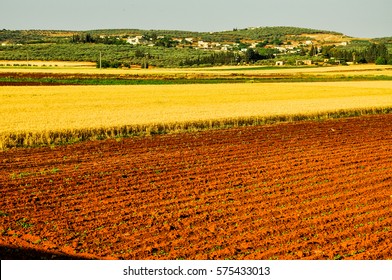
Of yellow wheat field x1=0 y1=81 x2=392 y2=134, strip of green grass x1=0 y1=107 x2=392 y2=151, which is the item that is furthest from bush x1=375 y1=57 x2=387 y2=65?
strip of green grass x1=0 y1=107 x2=392 y2=151

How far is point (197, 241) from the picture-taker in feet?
33.4

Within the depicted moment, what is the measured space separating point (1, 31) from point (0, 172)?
191m

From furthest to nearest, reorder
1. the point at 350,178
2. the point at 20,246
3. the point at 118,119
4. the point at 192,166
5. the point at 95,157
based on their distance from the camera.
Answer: the point at 118,119 < the point at 95,157 < the point at 192,166 < the point at 350,178 < the point at 20,246

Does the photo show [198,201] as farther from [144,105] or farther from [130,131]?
[144,105]

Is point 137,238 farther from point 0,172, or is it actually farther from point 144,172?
point 0,172

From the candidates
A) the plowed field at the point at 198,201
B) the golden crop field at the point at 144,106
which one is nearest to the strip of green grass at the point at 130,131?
the golden crop field at the point at 144,106

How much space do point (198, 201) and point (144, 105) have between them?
23052 mm

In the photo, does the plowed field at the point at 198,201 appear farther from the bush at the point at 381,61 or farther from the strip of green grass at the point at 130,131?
the bush at the point at 381,61

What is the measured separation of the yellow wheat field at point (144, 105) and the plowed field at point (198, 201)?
18.1ft

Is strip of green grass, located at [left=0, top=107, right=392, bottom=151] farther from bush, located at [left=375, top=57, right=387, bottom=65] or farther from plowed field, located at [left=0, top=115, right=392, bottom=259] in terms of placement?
bush, located at [left=375, top=57, right=387, bottom=65]

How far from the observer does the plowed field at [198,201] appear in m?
9.92

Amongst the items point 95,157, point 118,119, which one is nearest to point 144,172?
point 95,157

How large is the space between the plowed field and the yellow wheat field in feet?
18.1

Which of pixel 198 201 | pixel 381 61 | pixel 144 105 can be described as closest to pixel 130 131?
pixel 144 105
